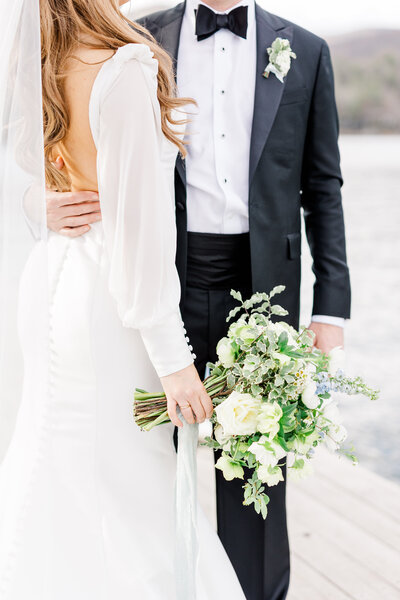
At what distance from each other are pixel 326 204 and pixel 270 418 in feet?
2.60

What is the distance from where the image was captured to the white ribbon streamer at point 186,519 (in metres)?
1.36

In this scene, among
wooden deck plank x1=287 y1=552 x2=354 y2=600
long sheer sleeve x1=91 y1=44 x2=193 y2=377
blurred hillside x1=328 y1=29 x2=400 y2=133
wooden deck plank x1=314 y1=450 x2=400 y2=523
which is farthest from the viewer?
blurred hillside x1=328 y1=29 x2=400 y2=133

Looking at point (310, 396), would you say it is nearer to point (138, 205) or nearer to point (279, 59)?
point (138, 205)

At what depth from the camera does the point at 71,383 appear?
137cm

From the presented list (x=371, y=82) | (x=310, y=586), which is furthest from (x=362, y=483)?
(x=371, y=82)

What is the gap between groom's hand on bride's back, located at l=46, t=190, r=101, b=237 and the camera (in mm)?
1386

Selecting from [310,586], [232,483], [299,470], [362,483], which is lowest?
[310,586]

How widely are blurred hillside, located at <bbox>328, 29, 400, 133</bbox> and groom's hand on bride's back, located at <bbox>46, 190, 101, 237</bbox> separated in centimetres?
1047

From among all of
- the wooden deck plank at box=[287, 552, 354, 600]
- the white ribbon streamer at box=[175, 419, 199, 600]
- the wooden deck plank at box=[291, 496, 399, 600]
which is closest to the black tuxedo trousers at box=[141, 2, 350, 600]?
the wooden deck plank at box=[287, 552, 354, 600]

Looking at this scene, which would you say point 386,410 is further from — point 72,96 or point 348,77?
point 348,77

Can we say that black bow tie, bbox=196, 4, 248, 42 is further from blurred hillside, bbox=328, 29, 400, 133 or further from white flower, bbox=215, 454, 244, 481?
blurred hillside, bbox=328, 29, 400, 133

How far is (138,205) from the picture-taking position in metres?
1.21

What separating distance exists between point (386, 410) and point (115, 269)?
3283mm

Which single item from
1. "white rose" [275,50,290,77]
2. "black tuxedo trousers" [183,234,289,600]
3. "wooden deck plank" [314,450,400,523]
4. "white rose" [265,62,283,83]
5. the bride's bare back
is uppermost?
"white rose" [275,50,290,77]
